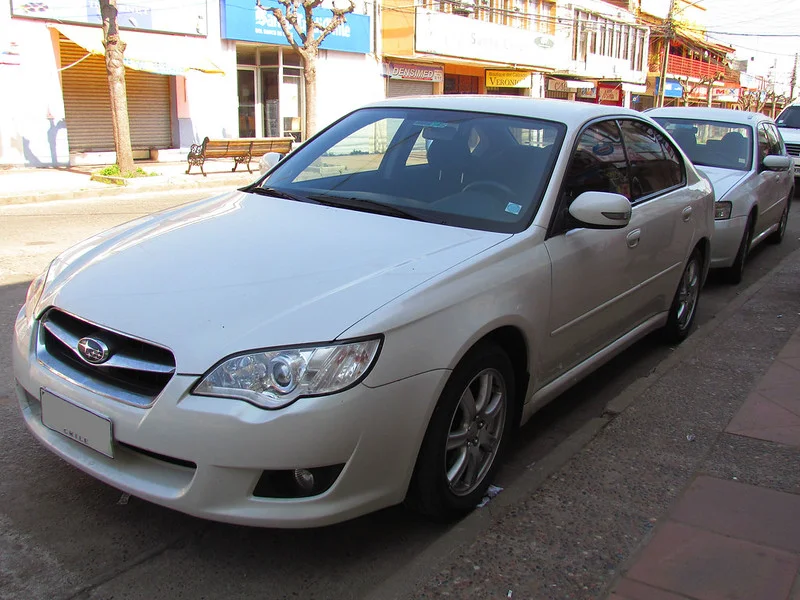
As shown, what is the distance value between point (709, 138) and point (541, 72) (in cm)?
2718

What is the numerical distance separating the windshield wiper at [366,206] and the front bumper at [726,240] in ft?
15.2

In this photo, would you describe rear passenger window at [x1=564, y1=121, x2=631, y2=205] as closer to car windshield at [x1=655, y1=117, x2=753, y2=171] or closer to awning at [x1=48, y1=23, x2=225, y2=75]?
car windshield at [x1=655, y1=117, x2=753, y2=171]

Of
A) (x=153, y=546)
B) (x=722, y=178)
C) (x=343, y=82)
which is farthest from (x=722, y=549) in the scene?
(x=343, y=82)

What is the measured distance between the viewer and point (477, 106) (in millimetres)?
4137

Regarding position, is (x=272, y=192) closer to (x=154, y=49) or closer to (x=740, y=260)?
(x=740, y=260)

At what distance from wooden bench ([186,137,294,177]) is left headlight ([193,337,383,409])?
44.9 feet

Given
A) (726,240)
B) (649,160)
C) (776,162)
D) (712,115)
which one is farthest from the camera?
(712,115)

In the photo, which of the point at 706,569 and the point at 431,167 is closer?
the point at 706,569

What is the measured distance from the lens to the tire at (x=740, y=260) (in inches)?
294

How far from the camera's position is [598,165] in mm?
4055

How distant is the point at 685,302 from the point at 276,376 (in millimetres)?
3947

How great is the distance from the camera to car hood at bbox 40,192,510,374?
2514 mm

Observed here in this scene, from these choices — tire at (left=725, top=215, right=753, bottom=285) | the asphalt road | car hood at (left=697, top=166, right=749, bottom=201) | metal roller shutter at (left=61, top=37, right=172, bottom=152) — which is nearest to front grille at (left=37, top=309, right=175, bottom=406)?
the asphalt road

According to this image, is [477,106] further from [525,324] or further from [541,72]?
[541,72]
